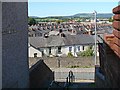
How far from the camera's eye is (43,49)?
134 feet

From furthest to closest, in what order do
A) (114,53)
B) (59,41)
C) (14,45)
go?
(59,41)
(14,45)
(114,53)

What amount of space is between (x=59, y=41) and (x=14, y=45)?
108ft

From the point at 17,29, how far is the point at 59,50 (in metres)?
32.3

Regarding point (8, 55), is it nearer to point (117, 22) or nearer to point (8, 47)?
point (8, 47)

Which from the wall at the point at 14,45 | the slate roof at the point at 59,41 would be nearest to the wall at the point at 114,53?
the wall at the point at 14,45

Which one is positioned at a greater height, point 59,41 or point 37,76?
point 59,41

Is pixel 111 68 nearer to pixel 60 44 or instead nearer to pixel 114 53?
pixel 114 53

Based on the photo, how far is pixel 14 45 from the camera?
362 inches

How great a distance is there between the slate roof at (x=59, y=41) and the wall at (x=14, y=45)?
94.9 feet

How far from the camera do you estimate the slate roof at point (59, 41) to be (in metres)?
41.1

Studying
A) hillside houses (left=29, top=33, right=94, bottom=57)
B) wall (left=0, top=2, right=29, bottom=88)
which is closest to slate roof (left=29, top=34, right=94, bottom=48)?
hillside houses (left=29, top=33, right=94, bottom=57)

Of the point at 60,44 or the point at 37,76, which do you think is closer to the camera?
the point at 37,76

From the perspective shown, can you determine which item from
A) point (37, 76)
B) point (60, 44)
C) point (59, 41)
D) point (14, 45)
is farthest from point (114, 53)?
point (59, 41)

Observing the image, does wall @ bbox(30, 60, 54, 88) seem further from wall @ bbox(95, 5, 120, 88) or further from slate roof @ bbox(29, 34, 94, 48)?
slate roof @ bbox(29, 34, 94, 48)
